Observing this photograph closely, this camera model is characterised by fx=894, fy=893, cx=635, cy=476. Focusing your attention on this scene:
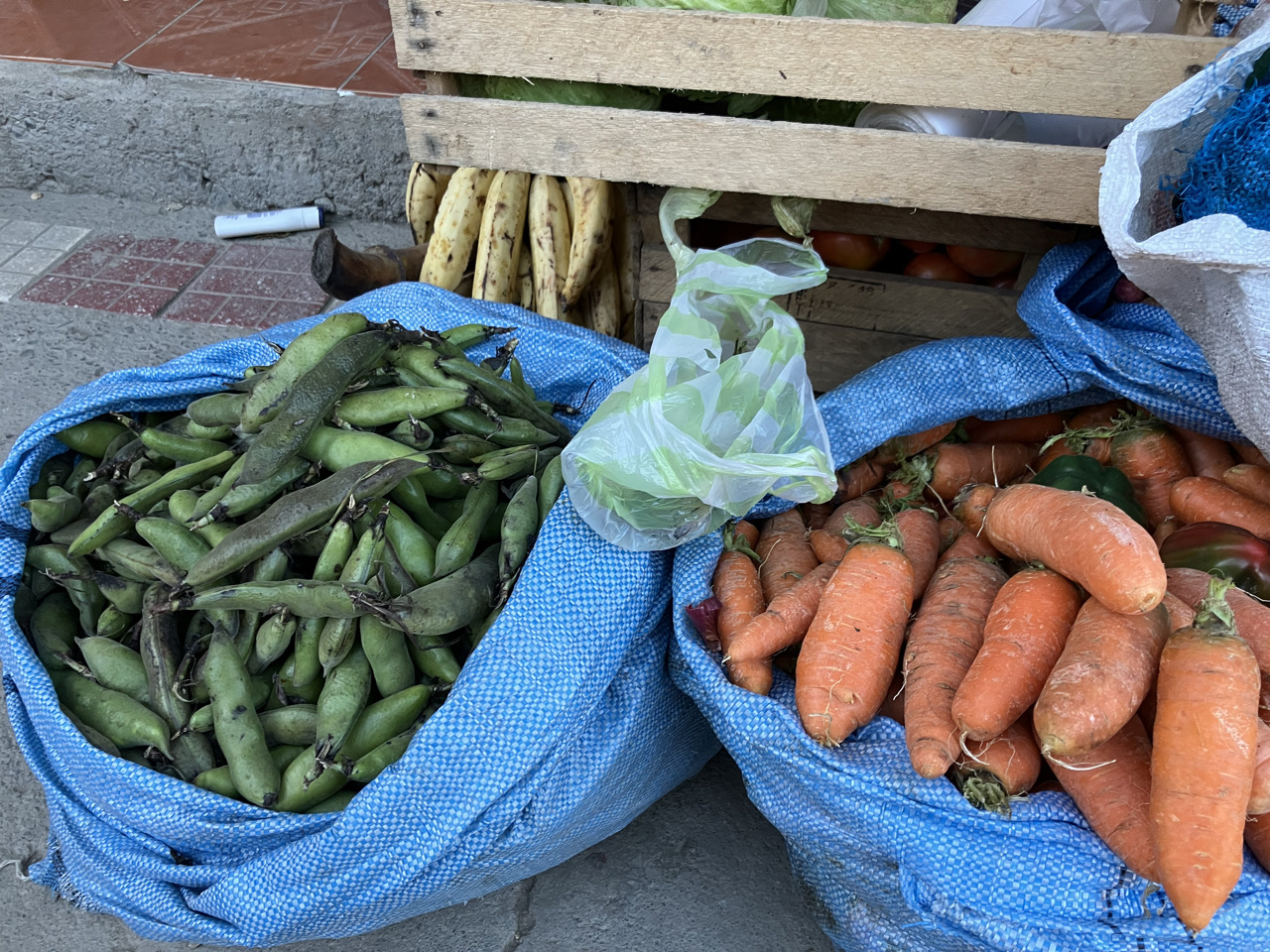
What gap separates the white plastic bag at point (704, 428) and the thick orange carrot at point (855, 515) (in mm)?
172

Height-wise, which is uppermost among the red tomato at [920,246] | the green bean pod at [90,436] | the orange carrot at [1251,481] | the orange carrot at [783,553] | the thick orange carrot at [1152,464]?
the red tomato at [920,246]

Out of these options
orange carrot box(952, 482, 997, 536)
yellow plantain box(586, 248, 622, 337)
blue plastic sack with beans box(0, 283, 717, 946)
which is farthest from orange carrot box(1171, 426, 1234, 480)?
yellow plantain box(586, 248, 622, 337)

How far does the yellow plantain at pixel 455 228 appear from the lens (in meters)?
2.11

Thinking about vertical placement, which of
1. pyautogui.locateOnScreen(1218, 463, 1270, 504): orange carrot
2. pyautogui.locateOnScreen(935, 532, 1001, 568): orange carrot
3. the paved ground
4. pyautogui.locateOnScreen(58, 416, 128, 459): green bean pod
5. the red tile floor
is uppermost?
the red tile floor

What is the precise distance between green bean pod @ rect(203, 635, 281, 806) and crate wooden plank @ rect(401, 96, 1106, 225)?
1.14 meters

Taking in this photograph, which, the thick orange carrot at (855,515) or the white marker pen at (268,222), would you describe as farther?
the white marker pen at (268,222)

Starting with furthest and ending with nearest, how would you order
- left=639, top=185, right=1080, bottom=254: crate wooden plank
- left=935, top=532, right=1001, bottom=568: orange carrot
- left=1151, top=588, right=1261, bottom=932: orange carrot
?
left=639, top=185, right=1080, bottom=254: crate wooden plank, left=935, top=532, right=1001, bottom=568: orange carrot, left=1151, top=588, right=1261, bottom=932: orange carrot

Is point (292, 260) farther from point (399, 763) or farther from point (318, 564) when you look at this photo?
point (399, 763)

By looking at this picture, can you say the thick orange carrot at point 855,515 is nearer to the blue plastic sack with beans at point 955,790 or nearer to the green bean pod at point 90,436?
the blue plastic sack with beans at point 955,790

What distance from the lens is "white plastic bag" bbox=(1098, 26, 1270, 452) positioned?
46.9 inches

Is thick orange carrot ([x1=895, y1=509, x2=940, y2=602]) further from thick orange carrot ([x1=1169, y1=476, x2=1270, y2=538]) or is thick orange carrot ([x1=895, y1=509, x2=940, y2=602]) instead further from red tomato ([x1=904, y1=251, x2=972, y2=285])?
red tomato ([x1=904, y1=251, x2=972, y2=285])

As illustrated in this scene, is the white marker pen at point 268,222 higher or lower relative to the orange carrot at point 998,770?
lower

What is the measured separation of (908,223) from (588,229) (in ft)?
2.30

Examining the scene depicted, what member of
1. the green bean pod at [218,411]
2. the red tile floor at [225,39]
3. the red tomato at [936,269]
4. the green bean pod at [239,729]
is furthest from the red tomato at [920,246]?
the red tile floor at [225,39]
